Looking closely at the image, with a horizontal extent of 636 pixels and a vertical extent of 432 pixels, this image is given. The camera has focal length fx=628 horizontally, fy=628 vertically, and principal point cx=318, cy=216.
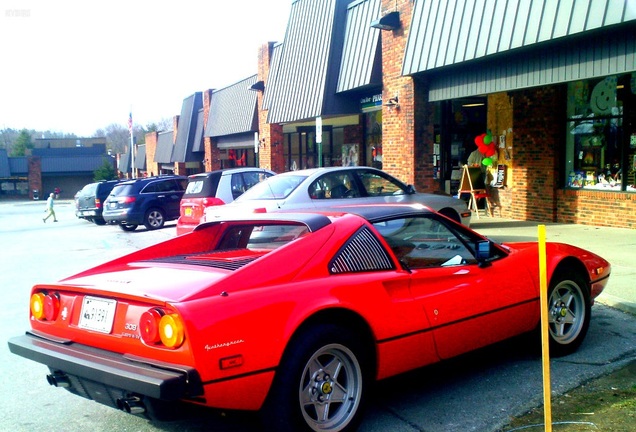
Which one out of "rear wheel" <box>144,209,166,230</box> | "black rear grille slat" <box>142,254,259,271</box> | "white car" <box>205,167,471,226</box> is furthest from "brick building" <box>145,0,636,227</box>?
"black rear grille slat" <box>142,254,259,271</box>

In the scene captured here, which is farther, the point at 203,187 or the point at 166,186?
the point at 166,186

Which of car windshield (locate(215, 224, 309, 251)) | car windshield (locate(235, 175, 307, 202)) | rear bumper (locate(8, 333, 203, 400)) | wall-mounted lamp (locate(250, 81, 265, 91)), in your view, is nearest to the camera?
rear bumper (locate(8, 333, 203, 400))

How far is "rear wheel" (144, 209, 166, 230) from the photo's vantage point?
2008 cm

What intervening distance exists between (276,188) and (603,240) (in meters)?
5.81

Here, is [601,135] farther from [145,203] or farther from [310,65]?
[145,203]

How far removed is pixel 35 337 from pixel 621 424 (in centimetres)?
385

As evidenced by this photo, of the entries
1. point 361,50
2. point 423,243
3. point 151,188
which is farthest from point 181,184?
point 423,243

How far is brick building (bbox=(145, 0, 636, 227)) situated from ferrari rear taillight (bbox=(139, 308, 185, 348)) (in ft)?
25.9

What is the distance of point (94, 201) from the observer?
2342 cm

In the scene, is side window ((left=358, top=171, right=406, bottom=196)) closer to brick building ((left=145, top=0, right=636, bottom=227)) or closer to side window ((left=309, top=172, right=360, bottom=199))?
side window ((left=309, top=172, right=360, bottom=199))

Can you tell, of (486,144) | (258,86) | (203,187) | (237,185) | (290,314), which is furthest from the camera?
(258,86)

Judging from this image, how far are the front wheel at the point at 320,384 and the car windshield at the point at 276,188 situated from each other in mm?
6245

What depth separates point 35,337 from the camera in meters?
4.21

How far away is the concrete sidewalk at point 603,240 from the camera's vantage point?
718cm
